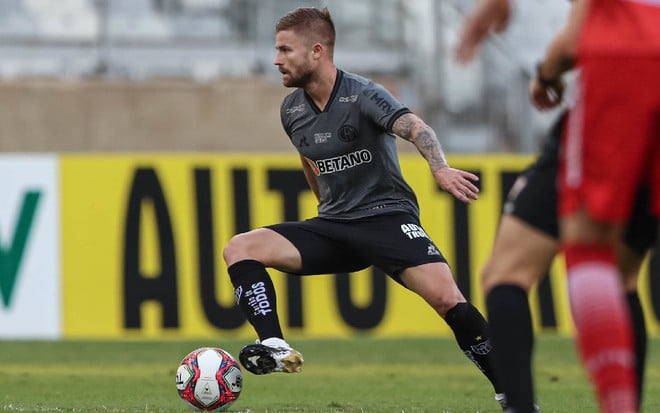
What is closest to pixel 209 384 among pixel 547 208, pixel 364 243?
pixel 364 243

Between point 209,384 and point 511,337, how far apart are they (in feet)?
8.53

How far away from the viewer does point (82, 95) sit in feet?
52.4

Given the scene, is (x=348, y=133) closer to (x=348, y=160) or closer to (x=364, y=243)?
(x=348, y=160)

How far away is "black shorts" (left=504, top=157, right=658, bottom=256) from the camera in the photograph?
4.22m

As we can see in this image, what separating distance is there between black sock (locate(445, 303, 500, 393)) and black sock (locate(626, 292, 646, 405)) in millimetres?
1767

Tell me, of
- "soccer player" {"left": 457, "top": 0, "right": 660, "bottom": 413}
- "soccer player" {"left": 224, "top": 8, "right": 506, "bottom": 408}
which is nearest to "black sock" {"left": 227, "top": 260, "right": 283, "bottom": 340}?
"soccer player" {"left": 224, "top": 8, "right": 506, "bottom": 408}

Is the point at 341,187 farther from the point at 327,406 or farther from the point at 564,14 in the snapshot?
the point at 564,14

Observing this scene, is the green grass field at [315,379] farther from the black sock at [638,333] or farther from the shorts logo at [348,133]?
the black sock at [638,333]

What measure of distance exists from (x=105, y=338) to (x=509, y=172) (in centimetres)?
434

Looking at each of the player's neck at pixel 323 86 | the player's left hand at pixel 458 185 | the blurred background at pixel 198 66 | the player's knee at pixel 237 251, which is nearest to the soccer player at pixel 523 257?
the player's left hand at pixel 458 185

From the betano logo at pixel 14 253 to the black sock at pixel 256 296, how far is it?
21.0 feet

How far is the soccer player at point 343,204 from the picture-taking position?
6.51 meters

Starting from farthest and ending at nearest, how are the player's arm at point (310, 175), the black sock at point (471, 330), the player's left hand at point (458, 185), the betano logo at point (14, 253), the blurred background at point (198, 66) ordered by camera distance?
the blurred background at point (198, 66) < the betano logo at point (14, 253) < the player's arm at point (310, 175) < the black sock at point (471, 330) < the player's left hand at point (458, 185)

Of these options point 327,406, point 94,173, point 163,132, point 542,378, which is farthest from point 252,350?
point 163,132
